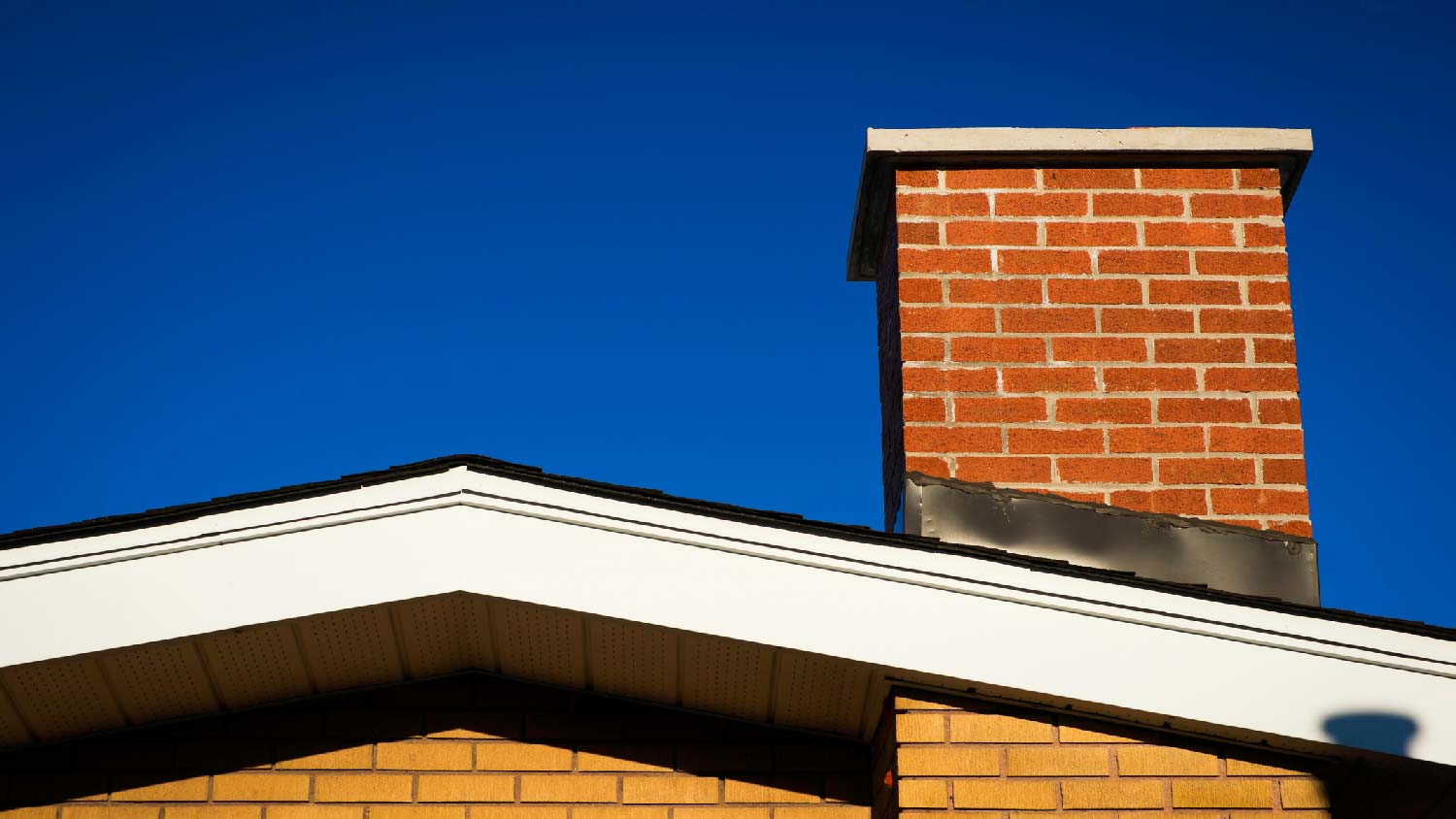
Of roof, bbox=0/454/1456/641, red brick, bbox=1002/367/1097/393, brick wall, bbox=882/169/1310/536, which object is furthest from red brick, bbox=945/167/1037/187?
roof, bbox=0/454/1456/641

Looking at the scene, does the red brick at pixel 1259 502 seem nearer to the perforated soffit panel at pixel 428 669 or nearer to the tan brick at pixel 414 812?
the perforated soffit panel at pixel 428 669

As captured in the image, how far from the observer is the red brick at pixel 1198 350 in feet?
18.3

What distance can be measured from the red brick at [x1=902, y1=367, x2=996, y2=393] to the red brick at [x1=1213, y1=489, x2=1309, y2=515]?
35.2 inches

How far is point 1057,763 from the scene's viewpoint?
14.3 feet

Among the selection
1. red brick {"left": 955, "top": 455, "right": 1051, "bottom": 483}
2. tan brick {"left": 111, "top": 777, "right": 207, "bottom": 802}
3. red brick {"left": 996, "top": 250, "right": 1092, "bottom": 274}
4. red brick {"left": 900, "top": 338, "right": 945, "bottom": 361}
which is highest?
red brick {"left": 996, "top": 250, "right": 1092, "bottom": 274}

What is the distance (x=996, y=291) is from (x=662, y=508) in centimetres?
190

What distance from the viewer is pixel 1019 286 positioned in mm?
5715

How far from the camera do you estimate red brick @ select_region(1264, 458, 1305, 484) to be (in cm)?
541

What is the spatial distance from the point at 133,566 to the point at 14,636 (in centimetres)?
37

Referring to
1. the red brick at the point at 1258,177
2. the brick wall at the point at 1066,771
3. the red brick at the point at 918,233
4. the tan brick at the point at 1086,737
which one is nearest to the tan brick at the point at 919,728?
the brick wall at the point at 1066,771

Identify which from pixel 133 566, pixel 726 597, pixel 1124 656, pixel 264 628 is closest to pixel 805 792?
pixel 726 597

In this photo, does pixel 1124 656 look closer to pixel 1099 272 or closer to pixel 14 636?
pixel 1099 272

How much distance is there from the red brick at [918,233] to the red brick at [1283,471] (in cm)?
147

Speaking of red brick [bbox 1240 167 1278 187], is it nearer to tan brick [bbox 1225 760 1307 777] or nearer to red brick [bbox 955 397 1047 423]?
red brick [bbox 955 397 1047 423]
